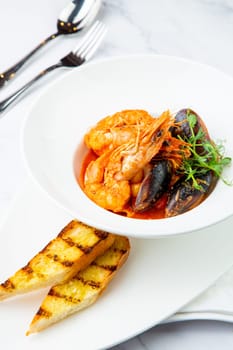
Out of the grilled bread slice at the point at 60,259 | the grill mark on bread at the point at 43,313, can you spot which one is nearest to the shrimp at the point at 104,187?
the grilled bread slice at the point at 60,259

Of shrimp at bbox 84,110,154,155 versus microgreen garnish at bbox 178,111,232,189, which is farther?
shrimp at bbox 84,110,154,155

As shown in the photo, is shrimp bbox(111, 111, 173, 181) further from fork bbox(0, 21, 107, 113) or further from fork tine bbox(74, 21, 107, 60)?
fork tine bbox(74, 21, 107, 60)

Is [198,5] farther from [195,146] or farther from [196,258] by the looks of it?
[196,258]

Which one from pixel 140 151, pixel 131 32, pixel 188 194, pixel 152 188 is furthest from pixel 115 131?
pixel 131 32

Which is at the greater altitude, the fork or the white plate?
the fork

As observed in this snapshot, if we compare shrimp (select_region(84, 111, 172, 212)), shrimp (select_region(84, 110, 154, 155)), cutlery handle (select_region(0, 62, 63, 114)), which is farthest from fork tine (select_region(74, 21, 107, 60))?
shrimp (select_region(84, 111, 172, 212))

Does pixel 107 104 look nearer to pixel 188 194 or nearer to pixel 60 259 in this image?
pixel 188 194
